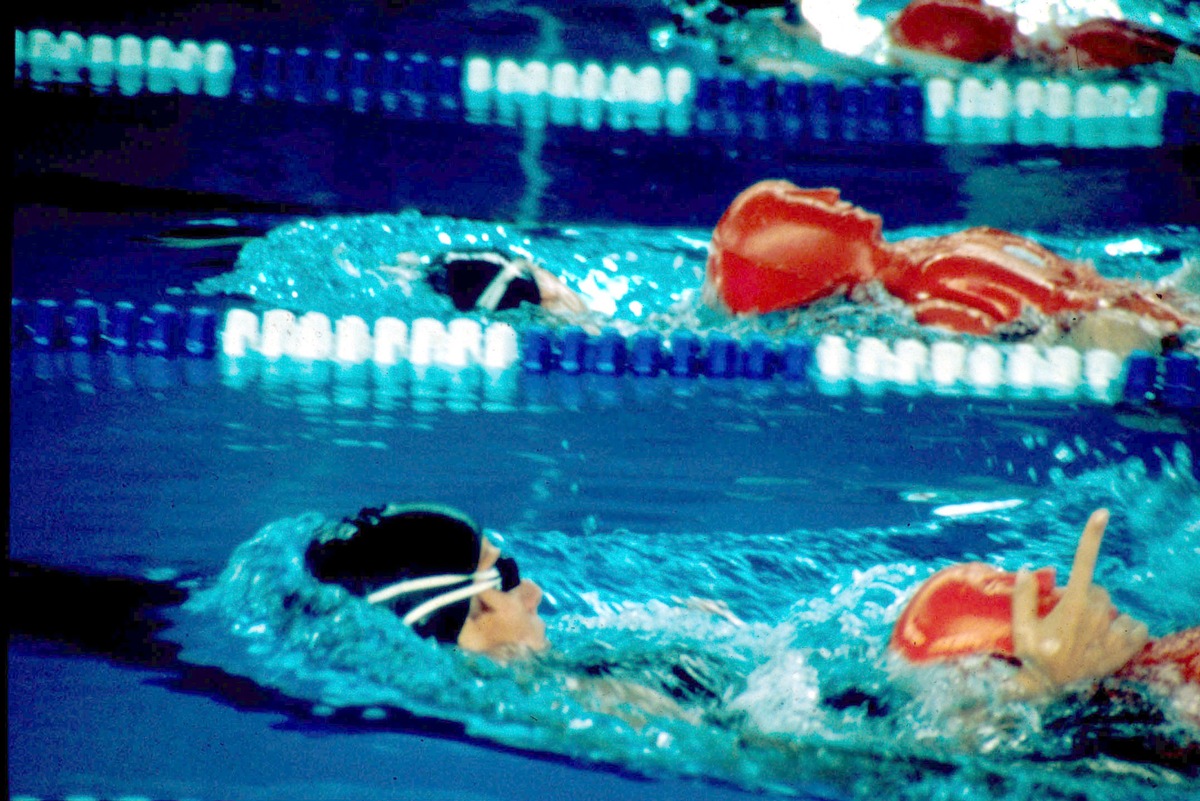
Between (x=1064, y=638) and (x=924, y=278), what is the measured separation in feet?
3.70

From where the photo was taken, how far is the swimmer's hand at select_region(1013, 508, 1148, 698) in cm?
118

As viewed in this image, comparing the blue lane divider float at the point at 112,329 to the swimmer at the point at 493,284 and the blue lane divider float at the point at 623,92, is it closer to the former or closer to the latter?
the swimmer at the point at 493,284

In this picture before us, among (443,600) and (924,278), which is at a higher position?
(924,278)

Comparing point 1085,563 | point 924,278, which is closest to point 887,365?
point 924,278

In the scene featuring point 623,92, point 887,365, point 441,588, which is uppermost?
point 623,92

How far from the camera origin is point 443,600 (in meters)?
1.30

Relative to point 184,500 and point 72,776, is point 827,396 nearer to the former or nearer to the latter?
point 184,500

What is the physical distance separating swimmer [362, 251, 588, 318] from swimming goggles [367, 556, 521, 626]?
99cm

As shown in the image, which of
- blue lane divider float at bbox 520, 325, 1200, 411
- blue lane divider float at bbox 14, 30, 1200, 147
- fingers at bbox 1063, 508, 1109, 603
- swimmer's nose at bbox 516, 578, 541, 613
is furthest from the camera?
blue lane divider float at bbox 14, 30, 1200, 147

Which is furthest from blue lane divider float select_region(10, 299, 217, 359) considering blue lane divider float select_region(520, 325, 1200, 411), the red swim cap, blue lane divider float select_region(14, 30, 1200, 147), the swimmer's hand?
the swimmer's hand

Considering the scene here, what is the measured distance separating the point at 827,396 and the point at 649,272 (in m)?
0.70

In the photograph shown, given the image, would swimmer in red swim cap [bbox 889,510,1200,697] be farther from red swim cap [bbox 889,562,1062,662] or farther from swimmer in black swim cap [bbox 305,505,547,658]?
swimmer in black swim cap [bbox 305,505,547,658]

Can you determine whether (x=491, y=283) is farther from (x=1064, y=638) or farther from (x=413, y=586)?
(x=1064, y=638)

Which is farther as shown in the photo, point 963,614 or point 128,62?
point 128,62
